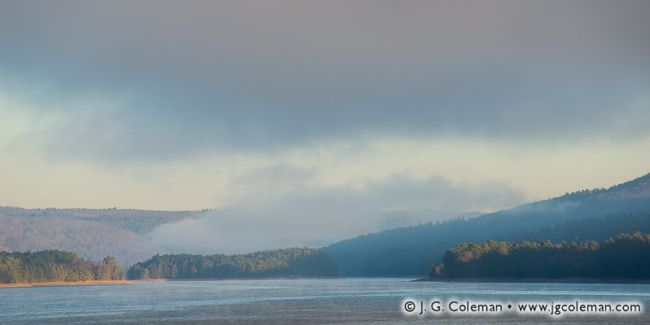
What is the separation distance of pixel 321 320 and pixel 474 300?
46.6 m

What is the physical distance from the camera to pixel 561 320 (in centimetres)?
10781

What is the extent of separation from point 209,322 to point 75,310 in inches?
1860

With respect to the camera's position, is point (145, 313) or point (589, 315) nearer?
point (589, 315)

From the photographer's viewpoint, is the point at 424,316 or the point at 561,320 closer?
the point at 561,320

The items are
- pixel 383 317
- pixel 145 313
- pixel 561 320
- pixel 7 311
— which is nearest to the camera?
pixel 561 320

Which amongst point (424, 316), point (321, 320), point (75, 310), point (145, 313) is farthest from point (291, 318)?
point (75, 310)

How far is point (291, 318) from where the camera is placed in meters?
117

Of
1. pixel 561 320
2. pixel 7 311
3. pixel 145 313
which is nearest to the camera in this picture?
pixel 561 320

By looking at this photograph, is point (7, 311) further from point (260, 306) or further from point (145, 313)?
point (260, 306)

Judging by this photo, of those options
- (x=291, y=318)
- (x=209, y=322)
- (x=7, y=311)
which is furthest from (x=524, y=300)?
(x=7, y=311)

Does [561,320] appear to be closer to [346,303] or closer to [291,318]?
[291,318]

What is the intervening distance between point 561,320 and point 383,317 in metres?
23.3

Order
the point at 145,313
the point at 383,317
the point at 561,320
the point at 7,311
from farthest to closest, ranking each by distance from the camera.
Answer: the point at 7,311
the point at 145,313
the point at 383,317
the point at 561,320

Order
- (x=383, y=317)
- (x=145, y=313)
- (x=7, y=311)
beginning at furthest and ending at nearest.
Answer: (x=7, y=311) < (x=145, y=313) < (x=383, y=317)
